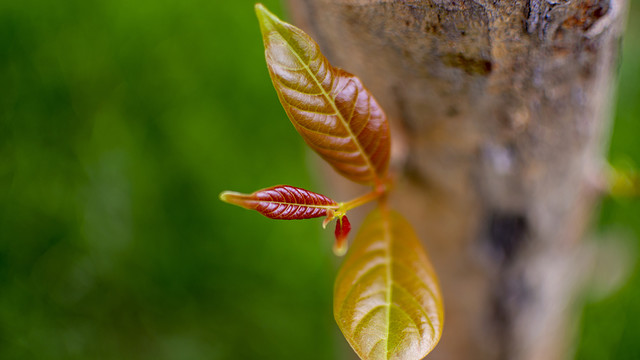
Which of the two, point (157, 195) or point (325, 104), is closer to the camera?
point (325, 104)

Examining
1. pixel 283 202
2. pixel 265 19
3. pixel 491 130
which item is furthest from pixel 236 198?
pixel 491 130

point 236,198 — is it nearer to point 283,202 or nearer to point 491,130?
A: point 283,202

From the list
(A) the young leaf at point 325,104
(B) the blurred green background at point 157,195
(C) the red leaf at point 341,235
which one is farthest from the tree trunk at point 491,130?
(B) the blurred green background at point 157,195

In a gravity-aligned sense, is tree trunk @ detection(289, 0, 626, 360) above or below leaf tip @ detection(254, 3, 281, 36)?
above

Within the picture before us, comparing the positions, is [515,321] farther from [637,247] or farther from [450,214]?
[637,247]

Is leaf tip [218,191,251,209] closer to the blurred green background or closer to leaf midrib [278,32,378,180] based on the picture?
leaf midrib [278,32,378,180]

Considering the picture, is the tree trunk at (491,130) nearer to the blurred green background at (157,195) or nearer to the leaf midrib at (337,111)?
the leaf midrib at (337,111)

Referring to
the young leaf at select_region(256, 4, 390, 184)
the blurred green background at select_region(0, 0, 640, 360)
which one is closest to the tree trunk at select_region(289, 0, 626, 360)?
→ the young leaf at select_region(256, 4, 390, 184)

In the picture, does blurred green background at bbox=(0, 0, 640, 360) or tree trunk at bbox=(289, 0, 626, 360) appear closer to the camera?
tree trunk at bbox=(289, 0, 626, 360)

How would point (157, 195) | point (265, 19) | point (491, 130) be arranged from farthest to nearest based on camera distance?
point (157, 195) < point (491, 130) < point (265, 19)
